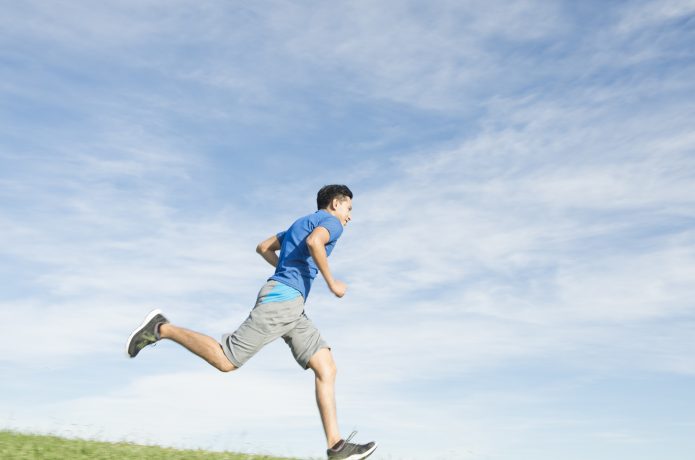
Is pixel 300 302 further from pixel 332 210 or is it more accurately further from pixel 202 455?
pixel 202 455

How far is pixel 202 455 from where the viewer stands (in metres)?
9.34

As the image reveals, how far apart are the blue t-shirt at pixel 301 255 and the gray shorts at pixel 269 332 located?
142mm

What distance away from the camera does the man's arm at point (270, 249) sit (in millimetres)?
10250

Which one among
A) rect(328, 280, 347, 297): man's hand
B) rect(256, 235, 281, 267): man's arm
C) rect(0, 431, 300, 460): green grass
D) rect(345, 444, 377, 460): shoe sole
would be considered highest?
rect(256, 235, 281, 267): man's arm

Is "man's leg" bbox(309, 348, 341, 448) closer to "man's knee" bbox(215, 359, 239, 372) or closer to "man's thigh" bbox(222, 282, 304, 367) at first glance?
"man's thigh" bbox(222, 282, 304, 367)

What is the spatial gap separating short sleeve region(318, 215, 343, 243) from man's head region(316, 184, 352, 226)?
0.25 metres

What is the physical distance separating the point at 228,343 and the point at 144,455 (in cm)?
154

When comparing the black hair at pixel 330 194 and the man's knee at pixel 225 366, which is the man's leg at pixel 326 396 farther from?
the black hair at pixel 330 194

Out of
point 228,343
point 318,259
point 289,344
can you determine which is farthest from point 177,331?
point 318,259

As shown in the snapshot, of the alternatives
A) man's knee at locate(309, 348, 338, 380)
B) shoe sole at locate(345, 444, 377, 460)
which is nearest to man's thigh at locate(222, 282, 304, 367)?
man's knee at locate(309, 348, 338, 380)

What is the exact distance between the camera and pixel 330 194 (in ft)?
32.0

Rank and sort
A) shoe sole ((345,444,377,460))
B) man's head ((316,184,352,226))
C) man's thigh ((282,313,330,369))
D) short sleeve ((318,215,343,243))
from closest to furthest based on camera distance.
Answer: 1. shoe sole ((345,444,377,460))
2. short sleeve ((318,215,343,243))
3. man's thigh ((282,313,330,369))
4. man's head ((316,184,352,226))

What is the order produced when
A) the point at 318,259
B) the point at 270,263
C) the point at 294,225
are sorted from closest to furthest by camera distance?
1. the point at 318,259
2. the point at 294,225
3. the point at 270,263

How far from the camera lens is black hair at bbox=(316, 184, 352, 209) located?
9727 mm
